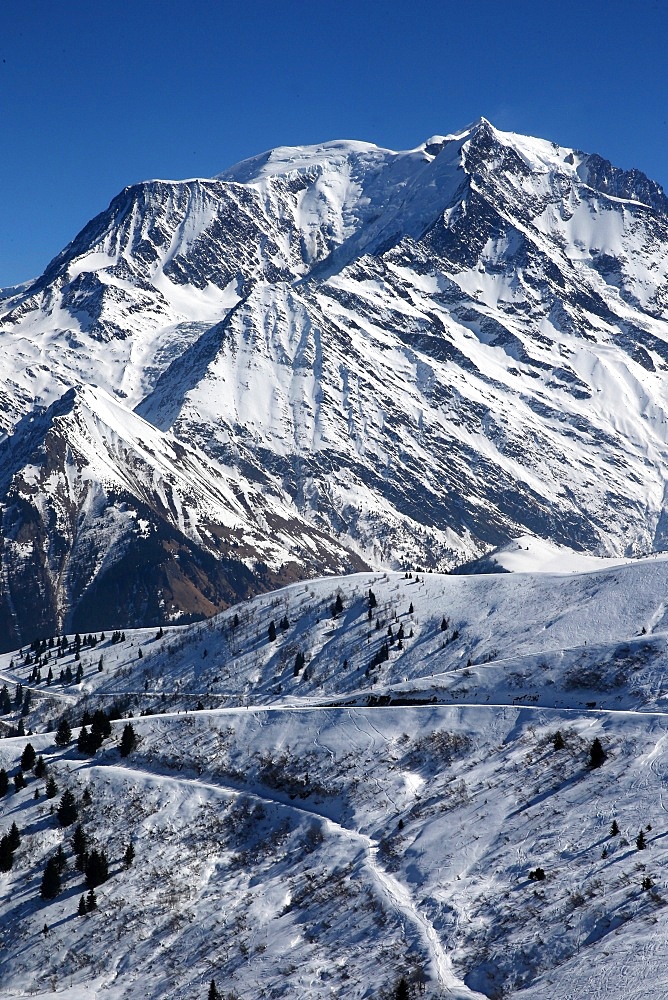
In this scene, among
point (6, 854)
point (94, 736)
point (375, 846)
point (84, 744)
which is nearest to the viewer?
point (375, 846)

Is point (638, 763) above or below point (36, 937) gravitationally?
below

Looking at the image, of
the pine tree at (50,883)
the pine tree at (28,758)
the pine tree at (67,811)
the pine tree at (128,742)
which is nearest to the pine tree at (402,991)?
the pine tree at (50,883)

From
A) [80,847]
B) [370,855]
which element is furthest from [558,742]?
[80,847]

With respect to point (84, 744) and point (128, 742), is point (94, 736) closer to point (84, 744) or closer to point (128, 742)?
point (84, 744)

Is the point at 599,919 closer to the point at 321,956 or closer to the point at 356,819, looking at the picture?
the point at 321,956

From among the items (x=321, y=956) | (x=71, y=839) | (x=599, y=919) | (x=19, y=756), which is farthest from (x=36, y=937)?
(x=599, y=919)
